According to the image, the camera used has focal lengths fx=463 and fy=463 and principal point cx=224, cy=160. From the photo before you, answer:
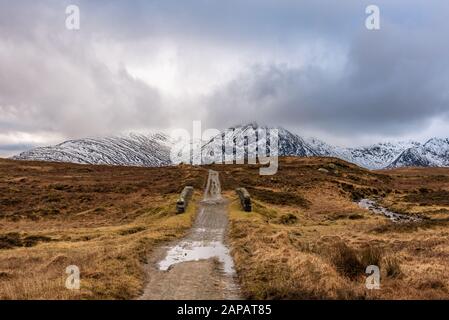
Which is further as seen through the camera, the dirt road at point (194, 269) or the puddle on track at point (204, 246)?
the puddle on track at point (204, 246)

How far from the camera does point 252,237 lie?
92.4 ft

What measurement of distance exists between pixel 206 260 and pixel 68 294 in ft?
30.7

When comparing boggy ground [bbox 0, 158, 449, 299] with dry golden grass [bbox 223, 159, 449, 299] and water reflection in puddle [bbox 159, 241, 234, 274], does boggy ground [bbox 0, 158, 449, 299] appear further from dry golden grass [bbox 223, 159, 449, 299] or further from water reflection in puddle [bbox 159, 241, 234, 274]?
water reflection in puddle [bbox 159, 241, 234, 274]

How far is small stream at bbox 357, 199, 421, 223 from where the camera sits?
51.7 meters

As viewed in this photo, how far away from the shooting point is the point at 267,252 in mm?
22578

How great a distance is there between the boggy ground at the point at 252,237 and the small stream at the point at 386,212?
175cm

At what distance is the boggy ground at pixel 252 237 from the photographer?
1627 cm

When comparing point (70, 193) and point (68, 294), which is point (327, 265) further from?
point (70, 193)

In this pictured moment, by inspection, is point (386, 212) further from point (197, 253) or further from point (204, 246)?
point (197, 253)

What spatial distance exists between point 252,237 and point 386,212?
3693 centimetres

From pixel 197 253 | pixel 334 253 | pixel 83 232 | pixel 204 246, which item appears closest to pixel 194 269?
pixel 197 253

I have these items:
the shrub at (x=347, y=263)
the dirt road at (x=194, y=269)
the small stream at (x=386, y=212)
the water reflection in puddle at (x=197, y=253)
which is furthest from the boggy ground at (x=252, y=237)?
the small stream at (x=386, y=212)

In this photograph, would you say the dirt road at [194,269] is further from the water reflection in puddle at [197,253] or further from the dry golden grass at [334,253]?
the dry golden grass at [334,253]
